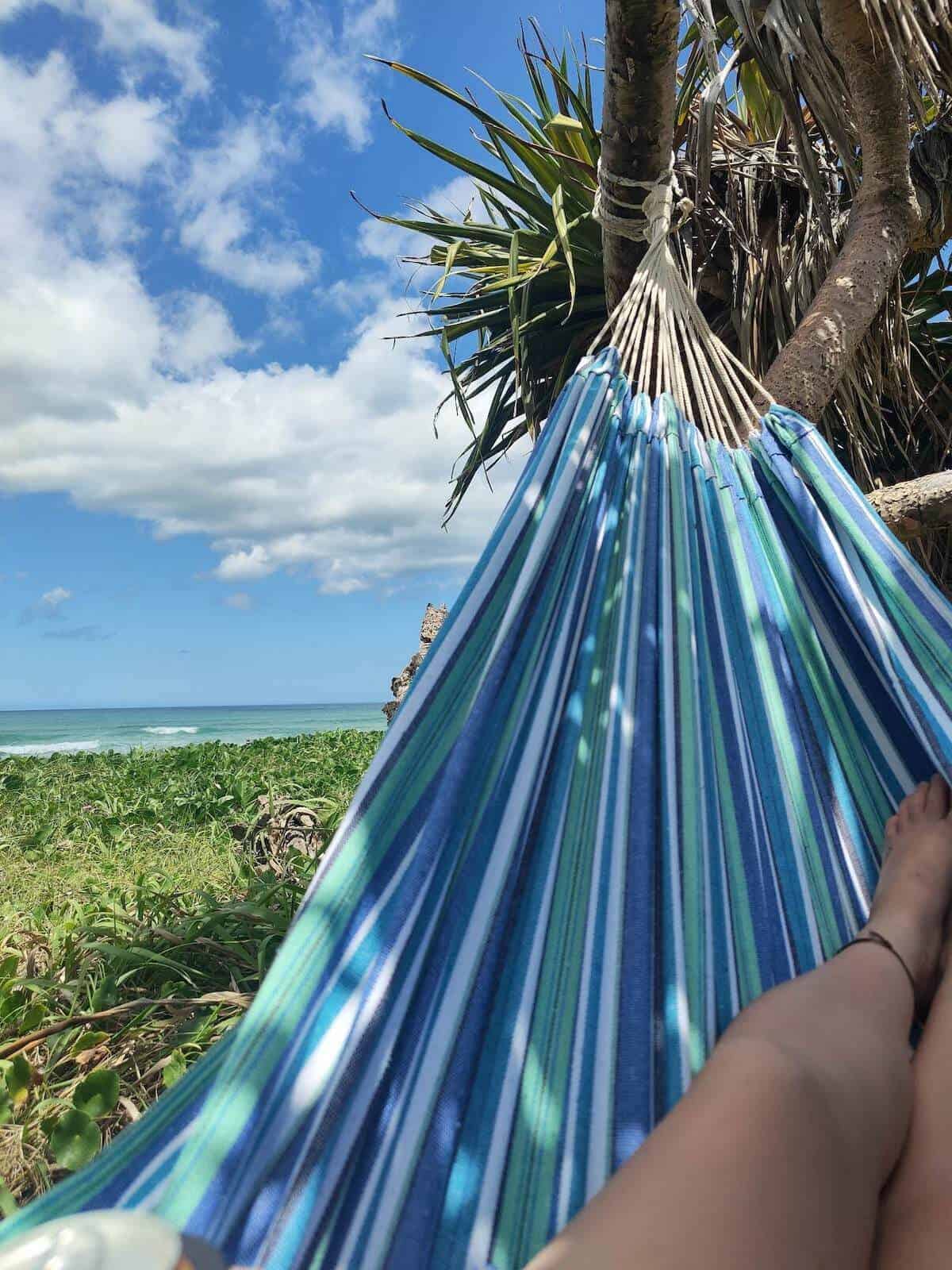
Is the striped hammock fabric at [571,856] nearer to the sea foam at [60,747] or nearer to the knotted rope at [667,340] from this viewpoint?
the knotted rope at [667,340]

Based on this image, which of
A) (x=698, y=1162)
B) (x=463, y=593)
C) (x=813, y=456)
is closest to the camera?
(x=698, y=1162)

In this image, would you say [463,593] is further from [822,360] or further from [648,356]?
[822,360]

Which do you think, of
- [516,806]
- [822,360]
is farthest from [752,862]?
[822,360]

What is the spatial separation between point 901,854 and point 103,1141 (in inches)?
42.2

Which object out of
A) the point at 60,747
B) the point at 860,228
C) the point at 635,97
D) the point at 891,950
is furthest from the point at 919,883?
the point at 60,747

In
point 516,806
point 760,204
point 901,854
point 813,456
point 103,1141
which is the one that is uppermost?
point 760,204

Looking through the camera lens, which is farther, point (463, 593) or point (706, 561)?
point (706, 561)

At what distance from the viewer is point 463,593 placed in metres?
1.03

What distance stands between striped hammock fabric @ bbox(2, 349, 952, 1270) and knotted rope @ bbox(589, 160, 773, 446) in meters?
0.11

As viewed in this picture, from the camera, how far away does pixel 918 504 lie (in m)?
1.58

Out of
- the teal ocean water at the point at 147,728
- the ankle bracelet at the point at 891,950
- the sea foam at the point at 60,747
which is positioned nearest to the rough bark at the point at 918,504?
the ankle bracelet at the point at 891,950

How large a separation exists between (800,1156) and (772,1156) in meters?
0.02

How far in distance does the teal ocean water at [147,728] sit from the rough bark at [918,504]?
49.0 ft

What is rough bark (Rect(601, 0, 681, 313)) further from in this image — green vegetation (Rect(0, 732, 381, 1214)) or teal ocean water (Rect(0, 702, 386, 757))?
teal ocean water (Rect(0, 702, 386, 757))
